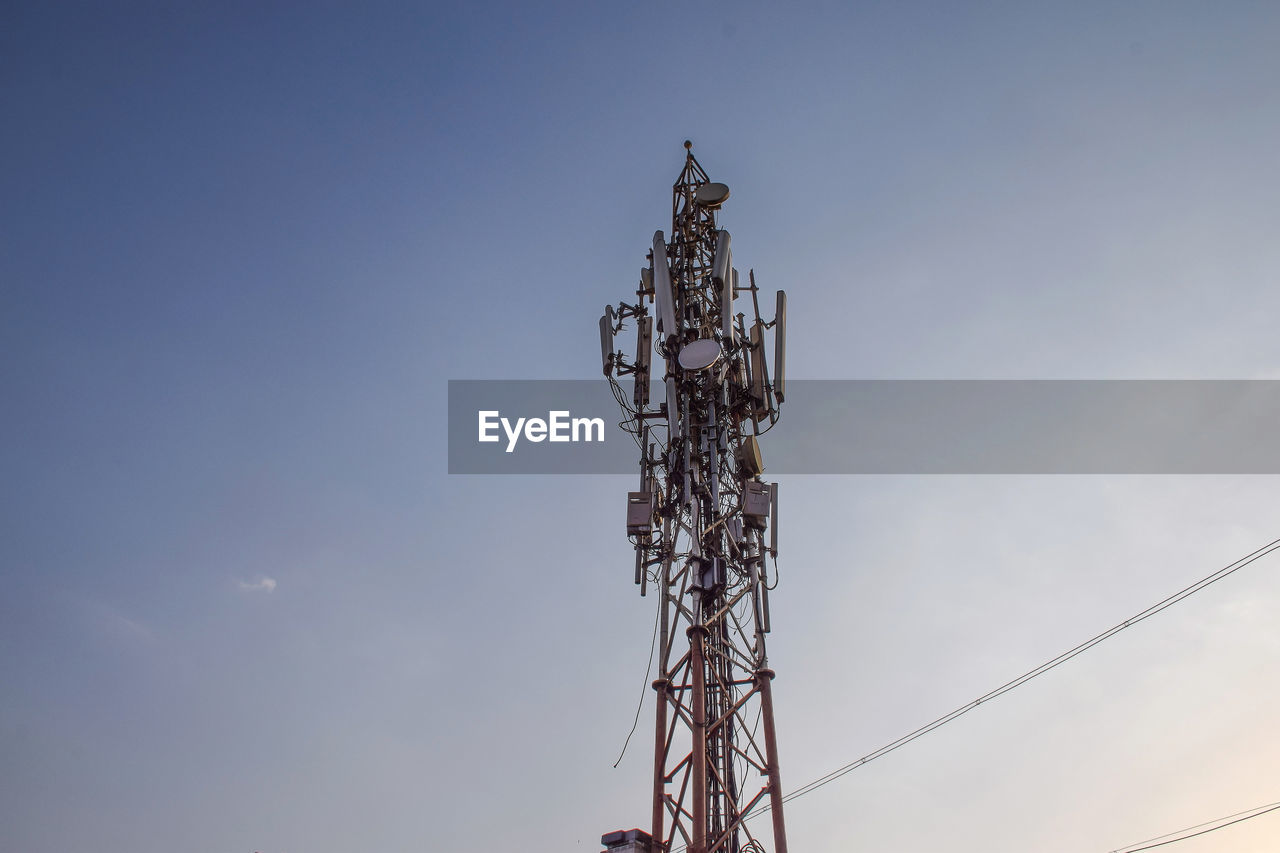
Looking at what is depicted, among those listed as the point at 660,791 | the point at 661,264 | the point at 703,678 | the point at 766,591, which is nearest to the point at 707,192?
the point at 661,264

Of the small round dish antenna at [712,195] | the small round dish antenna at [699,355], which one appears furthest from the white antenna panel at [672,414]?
the small round dish antenna at [712,195]

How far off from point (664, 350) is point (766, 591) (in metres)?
5.99

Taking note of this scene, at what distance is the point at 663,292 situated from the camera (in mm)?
21328

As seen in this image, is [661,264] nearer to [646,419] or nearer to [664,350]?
[664,350]

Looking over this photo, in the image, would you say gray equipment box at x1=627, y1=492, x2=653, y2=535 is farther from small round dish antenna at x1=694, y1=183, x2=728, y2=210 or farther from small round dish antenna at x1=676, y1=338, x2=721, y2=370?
small round dish antenna at x1=694, y1=183, x2=728, y2=210

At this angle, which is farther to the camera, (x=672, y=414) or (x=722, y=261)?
(x=722, y=261)

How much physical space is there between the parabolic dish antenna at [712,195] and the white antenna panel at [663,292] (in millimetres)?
2239

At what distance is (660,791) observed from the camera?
17609 millimetres

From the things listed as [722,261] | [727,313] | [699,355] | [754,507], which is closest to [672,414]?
[699,355]

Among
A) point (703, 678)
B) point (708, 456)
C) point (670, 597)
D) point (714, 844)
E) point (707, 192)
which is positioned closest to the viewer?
point (714, 844)

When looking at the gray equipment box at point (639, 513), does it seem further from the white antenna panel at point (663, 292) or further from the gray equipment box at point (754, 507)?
the white antenna panel at point (663, 292)

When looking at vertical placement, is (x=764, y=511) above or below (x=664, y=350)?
below

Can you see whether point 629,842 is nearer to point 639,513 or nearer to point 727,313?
point 639,513

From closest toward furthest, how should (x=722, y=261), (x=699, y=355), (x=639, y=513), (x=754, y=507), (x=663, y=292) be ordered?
(x=754, y=507) → (x=639, y=513) → (x=699, y=355) → (x=663, y=292) → (x=722, y=261)
